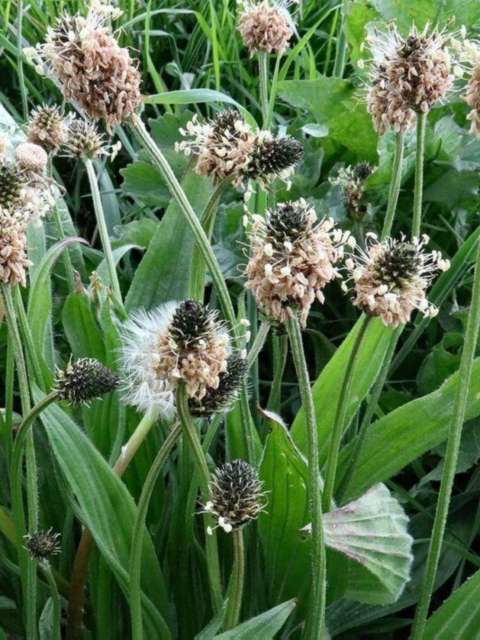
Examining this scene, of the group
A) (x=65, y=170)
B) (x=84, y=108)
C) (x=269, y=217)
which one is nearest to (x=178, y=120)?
(x=65, y=170)

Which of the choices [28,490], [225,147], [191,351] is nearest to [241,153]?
[225,147]

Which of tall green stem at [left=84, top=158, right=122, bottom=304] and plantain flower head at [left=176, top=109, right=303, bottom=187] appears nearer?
plantain flower head at [left=176, top=109, right=303, bottom=187]

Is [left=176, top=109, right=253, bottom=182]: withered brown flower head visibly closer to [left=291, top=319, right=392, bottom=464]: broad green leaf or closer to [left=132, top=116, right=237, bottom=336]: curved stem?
[left=132, top=116, right=237, bottom=336]: curved stem

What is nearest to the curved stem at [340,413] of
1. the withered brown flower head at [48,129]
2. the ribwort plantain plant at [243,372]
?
the ribwort plantain plant at [243,372]

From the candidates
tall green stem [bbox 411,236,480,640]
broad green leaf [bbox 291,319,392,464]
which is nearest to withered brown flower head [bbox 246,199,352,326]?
tall green stem [bbox 411,236,480,640]

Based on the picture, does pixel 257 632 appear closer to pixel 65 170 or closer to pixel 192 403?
pixel 192 403

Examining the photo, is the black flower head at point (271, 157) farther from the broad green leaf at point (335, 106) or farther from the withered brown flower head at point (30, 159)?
the broad green leaf at point (335, 106)
